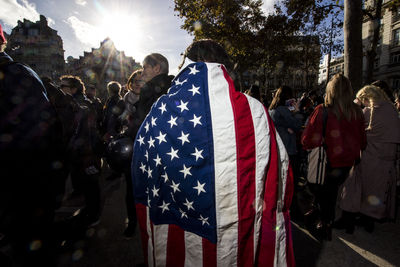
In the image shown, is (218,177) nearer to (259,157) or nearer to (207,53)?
(259,157)

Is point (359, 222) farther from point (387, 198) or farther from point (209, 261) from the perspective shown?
point (209, 261)

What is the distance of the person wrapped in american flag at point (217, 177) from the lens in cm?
123

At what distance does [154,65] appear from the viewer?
97.1 inches

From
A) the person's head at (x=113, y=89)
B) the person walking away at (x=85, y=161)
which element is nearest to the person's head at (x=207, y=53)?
the person walking away at (x=85, y=161)

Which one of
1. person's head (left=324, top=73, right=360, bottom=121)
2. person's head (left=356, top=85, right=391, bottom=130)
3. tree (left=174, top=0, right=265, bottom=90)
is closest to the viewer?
person's head (left=324, top=73, right=360, bottom=121)

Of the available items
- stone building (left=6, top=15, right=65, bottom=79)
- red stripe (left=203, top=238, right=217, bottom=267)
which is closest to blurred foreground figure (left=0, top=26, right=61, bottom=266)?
red stripe (left=203, top=238, right=217, bottom=267)

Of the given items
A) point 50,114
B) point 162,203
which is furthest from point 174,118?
point 50,114

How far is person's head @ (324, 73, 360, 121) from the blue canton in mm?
2275

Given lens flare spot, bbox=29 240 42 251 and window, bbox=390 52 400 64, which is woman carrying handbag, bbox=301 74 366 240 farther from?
window, bbox=390 52 400 64

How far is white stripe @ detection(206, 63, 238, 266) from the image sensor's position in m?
1.21

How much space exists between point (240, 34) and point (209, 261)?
779 inches

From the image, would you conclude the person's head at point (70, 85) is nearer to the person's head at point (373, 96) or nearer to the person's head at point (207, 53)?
the person's head at point (207, 53)

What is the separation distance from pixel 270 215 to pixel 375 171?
2881 millimetres

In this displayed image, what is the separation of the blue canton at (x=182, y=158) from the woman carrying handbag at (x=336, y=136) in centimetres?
224
